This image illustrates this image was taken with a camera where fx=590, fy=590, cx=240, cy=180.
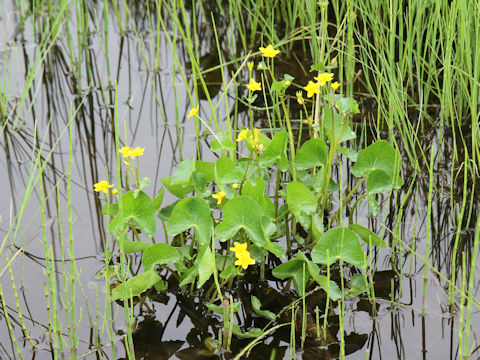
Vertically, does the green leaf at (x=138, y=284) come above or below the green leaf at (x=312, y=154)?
below

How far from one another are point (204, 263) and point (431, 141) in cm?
125

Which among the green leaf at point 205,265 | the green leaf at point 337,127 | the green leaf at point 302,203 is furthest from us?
the green leaf at point 337,127

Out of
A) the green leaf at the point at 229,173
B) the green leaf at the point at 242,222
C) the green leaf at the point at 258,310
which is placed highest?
the green leaf at the point at 229,173

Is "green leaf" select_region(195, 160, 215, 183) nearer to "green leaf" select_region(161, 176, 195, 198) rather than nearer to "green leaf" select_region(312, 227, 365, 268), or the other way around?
"green leaf" select_region(161, 176, 195, 198)

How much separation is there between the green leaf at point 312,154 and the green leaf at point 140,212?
0.43 metres

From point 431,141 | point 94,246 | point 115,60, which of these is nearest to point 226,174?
point 94,246

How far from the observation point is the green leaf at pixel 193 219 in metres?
1.51

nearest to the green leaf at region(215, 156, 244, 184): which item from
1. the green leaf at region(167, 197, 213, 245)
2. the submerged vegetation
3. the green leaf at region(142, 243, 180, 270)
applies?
the submerged vegetation

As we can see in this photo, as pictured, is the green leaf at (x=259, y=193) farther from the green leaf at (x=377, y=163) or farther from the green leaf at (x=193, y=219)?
the green leaf at (x=377, y=163)

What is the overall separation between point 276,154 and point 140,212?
403mm

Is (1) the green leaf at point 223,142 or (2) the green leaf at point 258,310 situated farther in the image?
(1) the green leaf at point 223,142

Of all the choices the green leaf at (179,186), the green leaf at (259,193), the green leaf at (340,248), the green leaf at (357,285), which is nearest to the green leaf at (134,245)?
the green leaf at (179,186)

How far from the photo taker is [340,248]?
4.77 ft

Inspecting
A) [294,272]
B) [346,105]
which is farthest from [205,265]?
[346,105]
